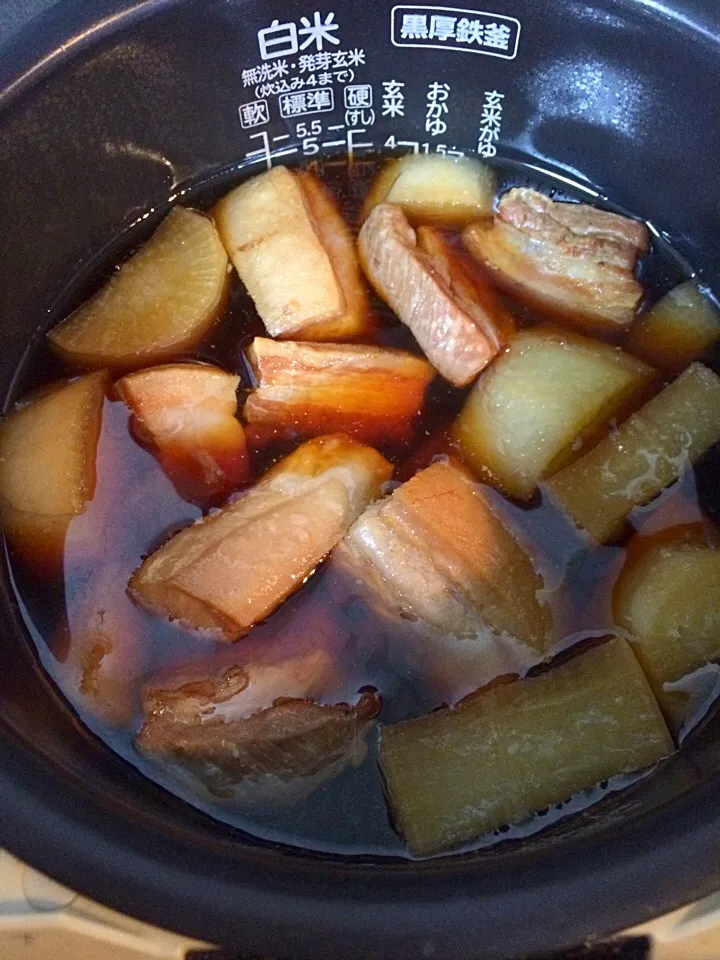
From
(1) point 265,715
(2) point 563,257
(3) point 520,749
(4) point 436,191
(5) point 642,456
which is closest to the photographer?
(3) point 520,749

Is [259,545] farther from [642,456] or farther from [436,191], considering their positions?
[436,191]

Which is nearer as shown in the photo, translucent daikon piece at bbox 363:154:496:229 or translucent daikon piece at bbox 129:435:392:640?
translucent daikon piece at bbox 129:435:392:640

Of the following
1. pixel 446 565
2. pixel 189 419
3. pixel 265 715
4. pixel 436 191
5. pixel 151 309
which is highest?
pixel 436 191

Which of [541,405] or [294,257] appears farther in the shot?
[294,257]

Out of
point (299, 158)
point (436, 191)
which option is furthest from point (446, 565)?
point (299, 158)

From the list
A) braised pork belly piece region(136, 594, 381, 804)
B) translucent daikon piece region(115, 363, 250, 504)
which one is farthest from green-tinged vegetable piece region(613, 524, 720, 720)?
translucent daikon piece region(115, 363, 250, 504)

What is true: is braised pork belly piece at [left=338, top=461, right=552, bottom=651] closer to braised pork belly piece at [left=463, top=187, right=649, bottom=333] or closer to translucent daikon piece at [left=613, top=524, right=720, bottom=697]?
translucent daikon piece at [left=613, top=524, right=720, bottom=697]

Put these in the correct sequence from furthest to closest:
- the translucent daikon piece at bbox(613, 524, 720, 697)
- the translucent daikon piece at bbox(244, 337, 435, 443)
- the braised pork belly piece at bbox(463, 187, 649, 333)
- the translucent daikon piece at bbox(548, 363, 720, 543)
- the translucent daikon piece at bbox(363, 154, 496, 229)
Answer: the translucent daikon piece at bbox(363, 154, 496, 229), the braised pork belly piece at bbox(463, 187, 649, 333), the translucent daikon piece at bbox(244, 337, 435, 443), the translucent daikon piece at bbox(548, 363, 720, 543), the translucent daikon piece at bbox(613, 524, 720, 697)
